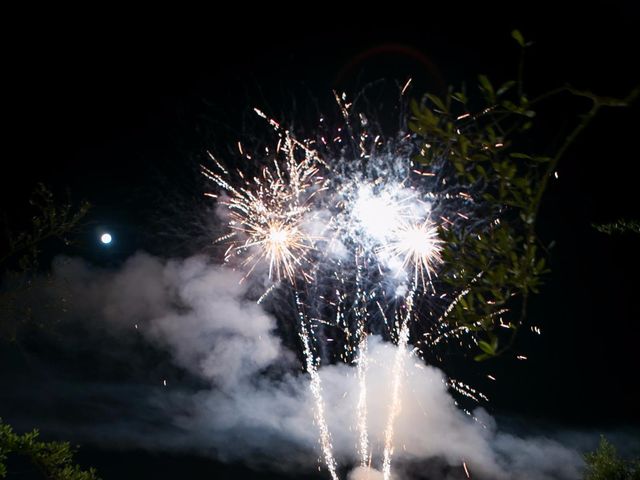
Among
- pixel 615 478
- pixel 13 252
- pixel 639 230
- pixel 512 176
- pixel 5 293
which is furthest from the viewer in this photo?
pixel 615 478

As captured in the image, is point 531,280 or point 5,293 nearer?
point 531,280

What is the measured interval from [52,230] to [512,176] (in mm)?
9408

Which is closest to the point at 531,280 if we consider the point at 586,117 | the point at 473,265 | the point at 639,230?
the point at 473,265

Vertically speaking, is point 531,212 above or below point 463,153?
below

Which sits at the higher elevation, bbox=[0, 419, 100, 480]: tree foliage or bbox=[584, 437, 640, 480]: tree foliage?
bbox=[584, 437, 640, 480]: tree foliage

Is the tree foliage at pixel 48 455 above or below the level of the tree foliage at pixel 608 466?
below

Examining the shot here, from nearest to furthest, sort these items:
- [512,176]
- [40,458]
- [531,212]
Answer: [531,212], [512,176], [40,458]

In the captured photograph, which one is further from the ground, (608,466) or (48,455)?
(608,466)

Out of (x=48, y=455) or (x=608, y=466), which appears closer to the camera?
(x=48, y=455)

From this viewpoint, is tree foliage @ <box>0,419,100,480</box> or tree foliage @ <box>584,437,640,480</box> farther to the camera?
tree foliage @ <box>584,437,640,480</box>

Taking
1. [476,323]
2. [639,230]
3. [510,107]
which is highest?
[639,230]

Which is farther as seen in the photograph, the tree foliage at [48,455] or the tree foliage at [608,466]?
the tree foliage at [608,466]

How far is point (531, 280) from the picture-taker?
3.66 m

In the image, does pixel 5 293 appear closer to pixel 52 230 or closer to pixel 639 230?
pixel 52 230
